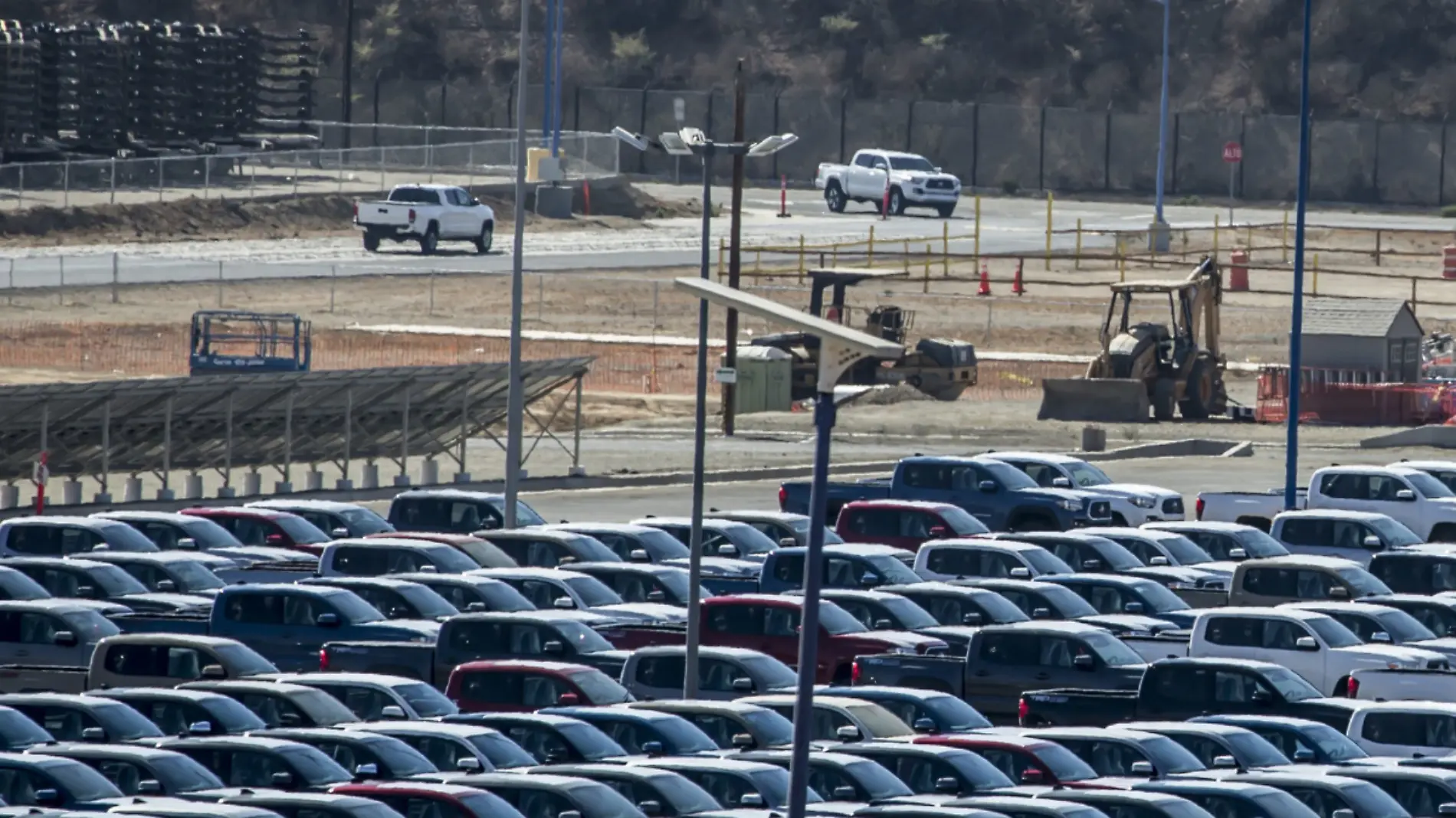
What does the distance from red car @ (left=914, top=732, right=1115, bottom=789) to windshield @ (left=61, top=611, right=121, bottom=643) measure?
881 cm

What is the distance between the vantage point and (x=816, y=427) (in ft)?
43.9

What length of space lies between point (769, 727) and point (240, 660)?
16.3 feet

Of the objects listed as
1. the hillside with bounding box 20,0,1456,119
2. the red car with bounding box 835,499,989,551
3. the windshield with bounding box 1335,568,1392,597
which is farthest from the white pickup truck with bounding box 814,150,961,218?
the windshield with bounding box 1335,568,1392,597

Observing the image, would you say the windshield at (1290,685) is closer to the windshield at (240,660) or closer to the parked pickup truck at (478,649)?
the parked pickup truck at (478,649)

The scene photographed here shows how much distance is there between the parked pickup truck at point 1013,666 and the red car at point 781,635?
671mm

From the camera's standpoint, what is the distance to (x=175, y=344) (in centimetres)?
6150

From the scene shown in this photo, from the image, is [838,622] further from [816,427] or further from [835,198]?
[835,198]

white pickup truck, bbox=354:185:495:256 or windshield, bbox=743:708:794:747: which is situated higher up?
white pickup truck, bbox=354:185:495:256

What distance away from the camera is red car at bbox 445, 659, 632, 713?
77.5 feet

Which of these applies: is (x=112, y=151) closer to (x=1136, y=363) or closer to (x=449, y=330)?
(x=449, y=330)

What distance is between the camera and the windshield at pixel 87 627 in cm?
2603

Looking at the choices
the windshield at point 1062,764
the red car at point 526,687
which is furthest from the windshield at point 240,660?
the windshield at point 1062,764

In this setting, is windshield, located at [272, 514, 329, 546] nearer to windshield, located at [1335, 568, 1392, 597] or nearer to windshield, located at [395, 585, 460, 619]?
windshield, located at [395, 585, 460, 619]

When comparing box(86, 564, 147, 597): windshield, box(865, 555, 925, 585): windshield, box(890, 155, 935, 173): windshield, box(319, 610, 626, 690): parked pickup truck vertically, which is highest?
box(890, 155, 935, 173): windshield
